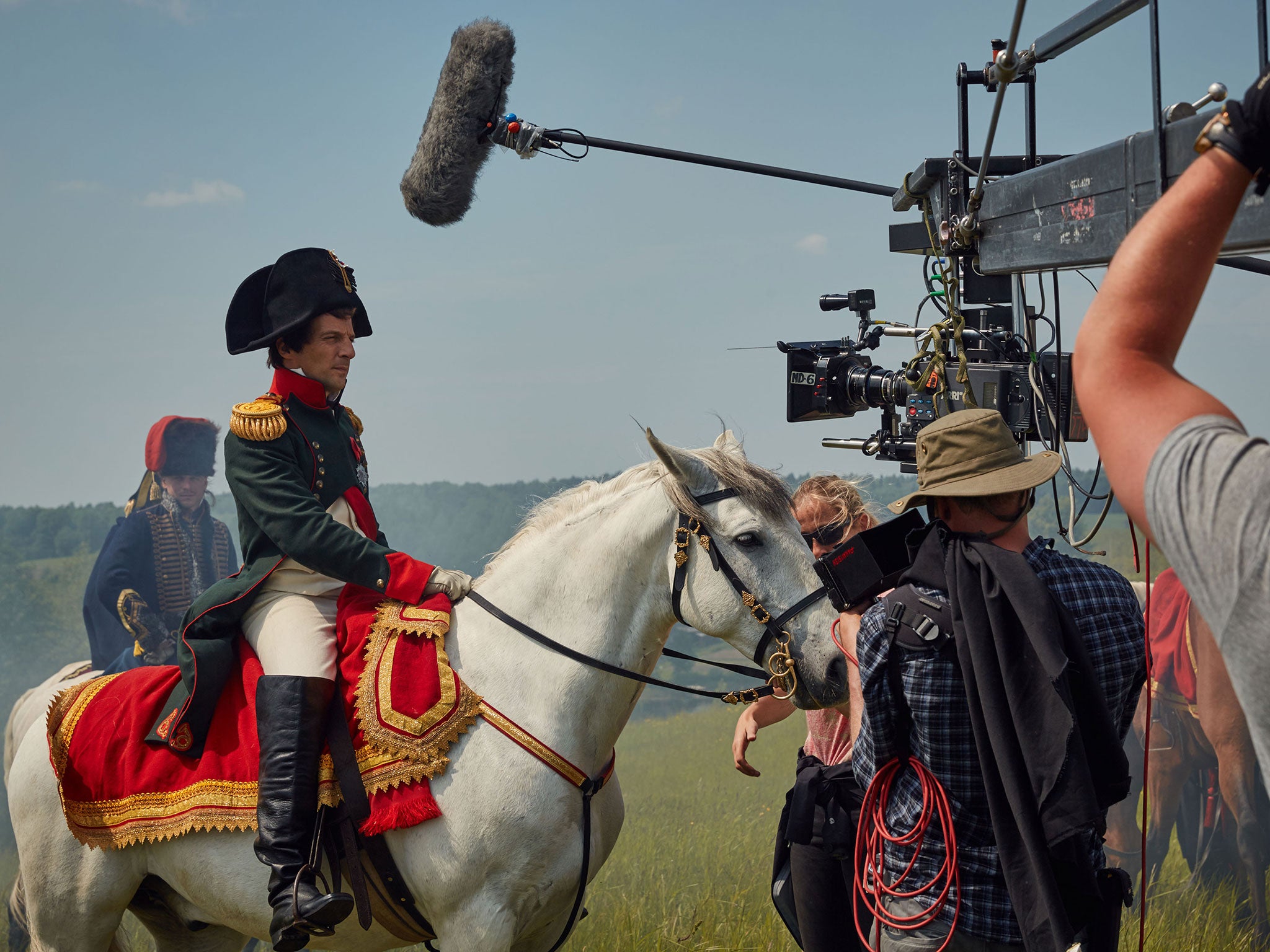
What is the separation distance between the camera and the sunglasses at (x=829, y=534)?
140 inches

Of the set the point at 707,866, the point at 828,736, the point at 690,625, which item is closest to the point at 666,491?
the point at 690,625

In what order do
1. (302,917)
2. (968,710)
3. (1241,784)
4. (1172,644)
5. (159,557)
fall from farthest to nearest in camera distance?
(159,557) → (1172,644) → (1241,784) → (302,917) → (968,710)

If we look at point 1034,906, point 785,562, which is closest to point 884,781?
point 1034,906

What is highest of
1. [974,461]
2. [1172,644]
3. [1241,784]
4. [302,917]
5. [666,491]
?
[974,461]

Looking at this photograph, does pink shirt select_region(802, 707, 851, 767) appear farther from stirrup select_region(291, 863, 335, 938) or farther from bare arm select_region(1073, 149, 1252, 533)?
bare arm select_region(1073, 149, 1252, 533)

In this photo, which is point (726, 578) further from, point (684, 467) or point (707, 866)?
point (707, 866)

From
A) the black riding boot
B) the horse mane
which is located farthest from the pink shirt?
the black riding boot

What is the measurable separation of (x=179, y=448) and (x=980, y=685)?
687cm

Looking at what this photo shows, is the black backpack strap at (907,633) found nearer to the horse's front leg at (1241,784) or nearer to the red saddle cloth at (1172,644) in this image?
the red saddle cloth at (1172,644)

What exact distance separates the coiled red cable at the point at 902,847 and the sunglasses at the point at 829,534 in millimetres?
1358

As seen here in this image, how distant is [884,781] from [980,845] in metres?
0.23

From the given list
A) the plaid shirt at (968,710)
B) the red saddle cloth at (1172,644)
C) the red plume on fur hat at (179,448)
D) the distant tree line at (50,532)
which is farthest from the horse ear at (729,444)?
the distant tree line at (50,532)

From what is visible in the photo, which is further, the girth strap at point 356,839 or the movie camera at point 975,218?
the girth strap at point 356,839

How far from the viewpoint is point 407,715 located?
10.4 feet
